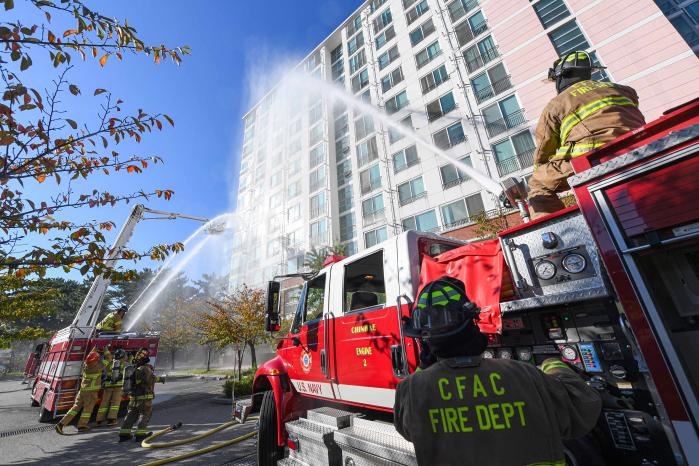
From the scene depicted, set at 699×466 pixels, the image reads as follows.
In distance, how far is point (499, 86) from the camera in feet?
63.3

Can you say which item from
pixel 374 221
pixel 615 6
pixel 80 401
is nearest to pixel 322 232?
pixel 374 221

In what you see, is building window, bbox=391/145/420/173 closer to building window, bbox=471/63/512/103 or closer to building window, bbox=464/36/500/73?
building window, bbox=471/63/512/103

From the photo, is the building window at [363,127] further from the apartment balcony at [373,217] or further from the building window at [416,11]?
the building window at [416,11]

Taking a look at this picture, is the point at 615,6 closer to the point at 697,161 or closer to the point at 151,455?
the point at 697,161

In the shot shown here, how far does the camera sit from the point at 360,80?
29.9 metres

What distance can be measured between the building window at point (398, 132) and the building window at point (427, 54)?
14.9 feet

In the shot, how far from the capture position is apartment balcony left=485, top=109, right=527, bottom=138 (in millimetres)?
18000

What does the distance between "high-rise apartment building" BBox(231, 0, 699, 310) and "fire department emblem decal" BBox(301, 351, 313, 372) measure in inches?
515

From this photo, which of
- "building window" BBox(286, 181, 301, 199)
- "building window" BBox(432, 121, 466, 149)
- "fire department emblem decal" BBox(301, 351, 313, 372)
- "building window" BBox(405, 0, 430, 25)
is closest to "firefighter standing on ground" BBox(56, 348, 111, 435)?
"fire department emblem decal" BBox(301, 351, 313, 372)

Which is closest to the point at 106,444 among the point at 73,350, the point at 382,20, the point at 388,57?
the point at 73,350

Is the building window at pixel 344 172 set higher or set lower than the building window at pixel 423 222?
higher

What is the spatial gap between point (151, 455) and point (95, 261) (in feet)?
13.5

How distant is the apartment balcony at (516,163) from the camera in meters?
17.1

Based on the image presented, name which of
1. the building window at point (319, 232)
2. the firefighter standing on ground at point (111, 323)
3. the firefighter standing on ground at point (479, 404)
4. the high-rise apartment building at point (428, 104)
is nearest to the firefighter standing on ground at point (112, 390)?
the firefighter standing on ground at point (111, 323)
